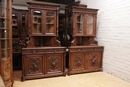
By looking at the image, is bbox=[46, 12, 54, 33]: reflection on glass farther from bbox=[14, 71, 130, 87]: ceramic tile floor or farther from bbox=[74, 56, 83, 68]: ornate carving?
bbox=[14, 71, 130, 87]: ceramic tile floor

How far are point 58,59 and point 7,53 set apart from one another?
1387mm

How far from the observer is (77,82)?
327 cm

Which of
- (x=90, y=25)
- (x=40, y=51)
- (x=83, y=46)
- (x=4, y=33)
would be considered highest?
(x=90, y=25)

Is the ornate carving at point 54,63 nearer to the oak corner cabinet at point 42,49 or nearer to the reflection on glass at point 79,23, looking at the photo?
the oak corner cabinet at point 42,49

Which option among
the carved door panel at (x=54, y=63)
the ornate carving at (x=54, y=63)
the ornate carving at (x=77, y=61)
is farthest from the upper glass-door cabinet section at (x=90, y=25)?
the ornate carving at (x=54, y=63)

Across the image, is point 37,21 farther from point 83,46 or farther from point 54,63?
point 83,46

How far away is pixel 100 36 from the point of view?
435cm

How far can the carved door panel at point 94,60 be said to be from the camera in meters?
4.04

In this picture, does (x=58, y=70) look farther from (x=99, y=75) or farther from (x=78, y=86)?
(x=99, y=75)

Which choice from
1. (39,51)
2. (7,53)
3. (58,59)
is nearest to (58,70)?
(58,59)

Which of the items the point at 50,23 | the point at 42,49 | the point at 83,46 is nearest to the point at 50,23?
the point at 50,23

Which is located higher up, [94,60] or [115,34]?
[115,34]

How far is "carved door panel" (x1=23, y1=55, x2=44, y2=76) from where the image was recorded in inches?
132

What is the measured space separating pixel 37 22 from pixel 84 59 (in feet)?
5.90
